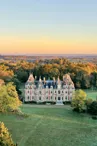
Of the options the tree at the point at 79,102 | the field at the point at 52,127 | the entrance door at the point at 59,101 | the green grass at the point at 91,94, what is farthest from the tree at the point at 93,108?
the green grass at the point at 91,94

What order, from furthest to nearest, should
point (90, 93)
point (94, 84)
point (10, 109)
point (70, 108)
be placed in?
point (94, 84) → point (90, 93) → point (70, 108) → point (10, 109)

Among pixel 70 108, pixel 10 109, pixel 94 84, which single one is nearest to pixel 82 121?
pixel 70 108

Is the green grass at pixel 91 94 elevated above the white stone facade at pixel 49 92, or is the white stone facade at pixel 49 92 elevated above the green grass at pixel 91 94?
the white stone facade at pixel 49 92

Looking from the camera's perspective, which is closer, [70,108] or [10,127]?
[10,127]

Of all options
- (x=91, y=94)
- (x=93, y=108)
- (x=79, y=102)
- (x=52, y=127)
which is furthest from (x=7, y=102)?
(x=91, y=94)

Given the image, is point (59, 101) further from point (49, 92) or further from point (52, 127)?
point (52, 127)

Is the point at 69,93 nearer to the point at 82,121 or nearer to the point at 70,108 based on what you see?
the point at 70,108

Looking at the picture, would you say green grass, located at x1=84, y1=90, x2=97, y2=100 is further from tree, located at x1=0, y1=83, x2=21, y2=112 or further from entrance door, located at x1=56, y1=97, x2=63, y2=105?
tree, located at x1=0, y1=83, x2=21, y2=112

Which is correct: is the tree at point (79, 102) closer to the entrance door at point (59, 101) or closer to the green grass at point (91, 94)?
the entrance door at point (59, 101)
